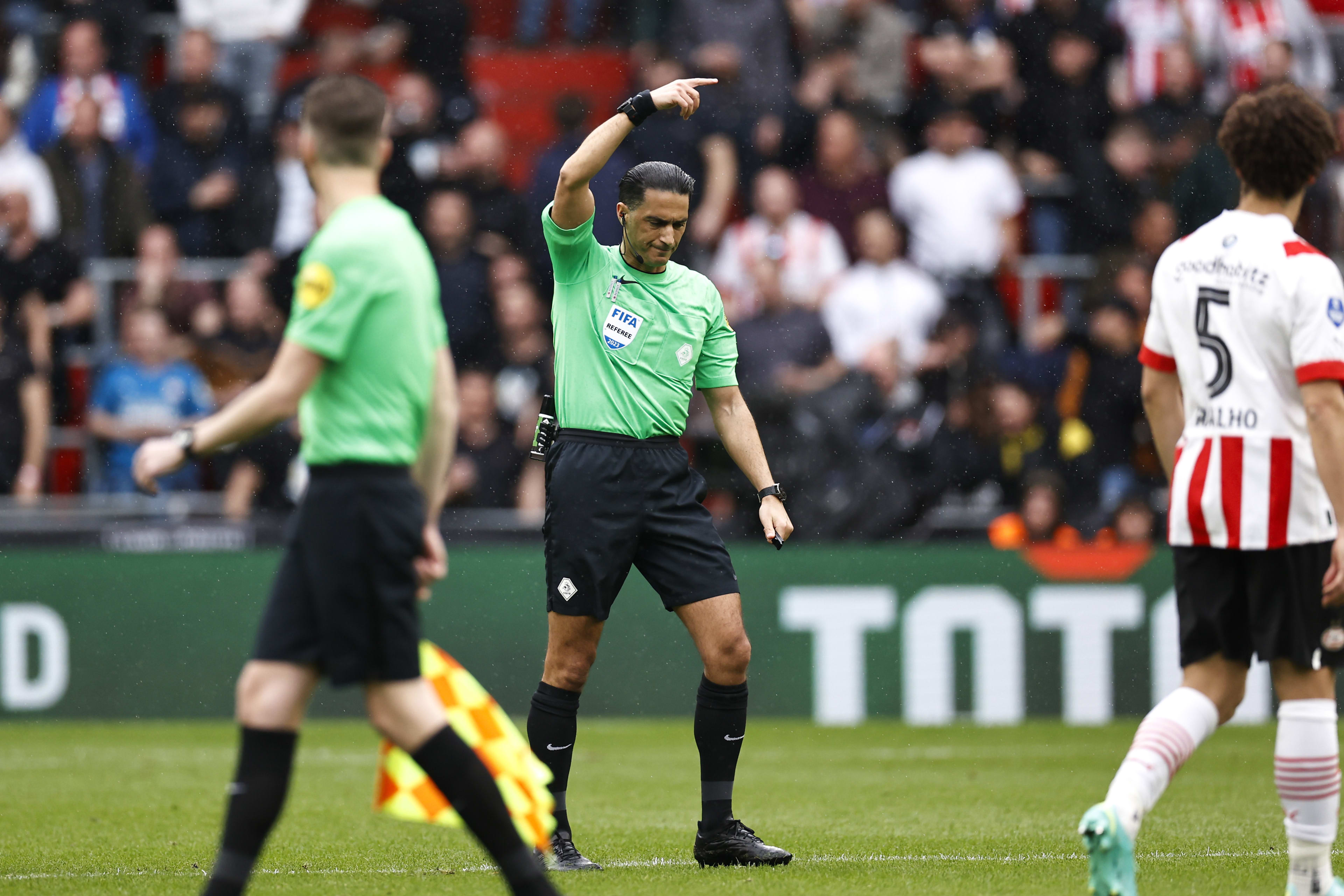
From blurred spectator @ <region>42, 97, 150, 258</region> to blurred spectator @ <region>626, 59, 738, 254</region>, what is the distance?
410 cm

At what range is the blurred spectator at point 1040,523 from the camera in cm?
1230

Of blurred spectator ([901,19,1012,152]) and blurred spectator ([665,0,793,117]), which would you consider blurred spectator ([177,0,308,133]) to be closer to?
blurred spectator ([665,0,793,117])

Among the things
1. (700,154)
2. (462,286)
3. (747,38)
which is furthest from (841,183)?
(462,286)

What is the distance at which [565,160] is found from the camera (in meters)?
13.8

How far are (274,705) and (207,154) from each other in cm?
1138

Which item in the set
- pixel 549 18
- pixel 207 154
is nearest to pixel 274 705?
pixel 207 154

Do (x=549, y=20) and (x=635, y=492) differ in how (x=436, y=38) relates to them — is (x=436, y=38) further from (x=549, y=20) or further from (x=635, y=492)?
(x=635, y=492)

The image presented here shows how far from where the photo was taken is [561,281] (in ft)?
20.6

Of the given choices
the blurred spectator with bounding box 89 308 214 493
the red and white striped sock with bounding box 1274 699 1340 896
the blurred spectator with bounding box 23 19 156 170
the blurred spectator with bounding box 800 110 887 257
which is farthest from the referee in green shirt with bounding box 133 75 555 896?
the blurred spectator with bounding box 23 19 156 170

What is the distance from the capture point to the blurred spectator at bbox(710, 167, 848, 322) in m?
13.8

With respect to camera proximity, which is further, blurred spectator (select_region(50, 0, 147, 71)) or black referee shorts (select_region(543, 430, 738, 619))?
blurred spectator (select_region(50, 0, 147, 71))

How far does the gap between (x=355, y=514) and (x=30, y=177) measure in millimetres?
11554

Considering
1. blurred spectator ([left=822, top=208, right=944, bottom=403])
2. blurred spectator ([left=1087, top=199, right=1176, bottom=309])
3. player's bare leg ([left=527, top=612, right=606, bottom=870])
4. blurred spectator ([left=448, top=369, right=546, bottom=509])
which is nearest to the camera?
player's bare leg ([left=527, top=612, right=606, bottom=870])

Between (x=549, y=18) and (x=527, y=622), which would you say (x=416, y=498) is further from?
(x=549, y=18)
